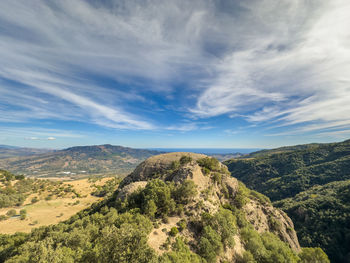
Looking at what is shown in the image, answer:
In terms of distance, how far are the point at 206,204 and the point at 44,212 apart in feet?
184

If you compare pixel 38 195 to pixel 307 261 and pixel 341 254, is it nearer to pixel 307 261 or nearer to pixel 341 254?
pixel 307 261

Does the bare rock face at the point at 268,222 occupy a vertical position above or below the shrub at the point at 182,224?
below

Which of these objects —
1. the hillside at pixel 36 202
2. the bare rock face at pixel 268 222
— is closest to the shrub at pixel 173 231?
the bare rock face at pixel 268 222

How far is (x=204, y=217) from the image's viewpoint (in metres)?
28.3

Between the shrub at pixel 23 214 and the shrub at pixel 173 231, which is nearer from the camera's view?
the shrub at pixel 173 231

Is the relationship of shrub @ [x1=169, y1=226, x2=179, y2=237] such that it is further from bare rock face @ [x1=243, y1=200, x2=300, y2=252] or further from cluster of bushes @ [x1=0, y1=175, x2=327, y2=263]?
bare rock face @ [x1=243, y1=200, x2=300, y2=252]

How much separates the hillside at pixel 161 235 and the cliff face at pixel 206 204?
0.62 feet

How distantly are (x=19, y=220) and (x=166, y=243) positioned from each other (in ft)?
166

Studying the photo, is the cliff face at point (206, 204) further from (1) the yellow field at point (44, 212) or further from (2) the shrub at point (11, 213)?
(2) the shrub at point (11, 213)

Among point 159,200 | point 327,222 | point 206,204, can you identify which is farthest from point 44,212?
point 327,222

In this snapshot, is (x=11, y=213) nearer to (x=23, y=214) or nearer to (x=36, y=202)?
(x=23, y=214)

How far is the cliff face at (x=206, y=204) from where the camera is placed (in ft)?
83.3

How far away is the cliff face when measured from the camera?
83.3 feet

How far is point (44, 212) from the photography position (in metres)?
47.8
